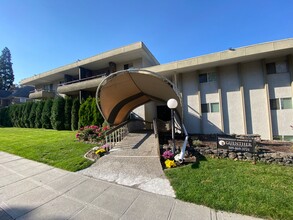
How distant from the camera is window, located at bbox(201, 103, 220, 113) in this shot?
1389cm

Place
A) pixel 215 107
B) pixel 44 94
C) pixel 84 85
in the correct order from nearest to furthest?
pixel 215 107
pixel 84 85
pixel 44 94

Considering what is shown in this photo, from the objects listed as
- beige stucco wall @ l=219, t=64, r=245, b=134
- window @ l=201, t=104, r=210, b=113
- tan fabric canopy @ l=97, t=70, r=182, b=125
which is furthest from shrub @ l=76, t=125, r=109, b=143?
beige stucco wall @ l=219, t=64, r=245, b=134

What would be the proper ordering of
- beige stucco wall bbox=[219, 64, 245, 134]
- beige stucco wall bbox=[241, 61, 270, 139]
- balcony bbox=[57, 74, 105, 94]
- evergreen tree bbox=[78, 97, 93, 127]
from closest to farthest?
1. beige stucco wall bbox=[241, 61, 270, 139]
2. beige stucco wall bbox=[219, 64, 245, 134]
3. evergreen tree bbox=[78, 97, 93, 127]
4. balcony bbox=[57, 74, 105, 94]

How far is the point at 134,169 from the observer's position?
627 cm

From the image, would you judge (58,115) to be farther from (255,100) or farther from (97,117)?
(255,100)

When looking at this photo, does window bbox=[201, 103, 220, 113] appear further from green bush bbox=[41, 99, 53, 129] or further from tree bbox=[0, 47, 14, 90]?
tree bbox=[0, 47, 14, 90]

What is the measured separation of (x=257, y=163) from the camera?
6641 millimetres

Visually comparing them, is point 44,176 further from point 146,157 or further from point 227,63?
point 227,63

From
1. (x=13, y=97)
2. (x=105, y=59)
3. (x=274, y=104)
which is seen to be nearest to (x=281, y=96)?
(x=274, y=104)

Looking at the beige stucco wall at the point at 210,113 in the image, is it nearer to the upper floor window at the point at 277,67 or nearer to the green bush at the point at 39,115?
the upper floor window at the point at 277,67

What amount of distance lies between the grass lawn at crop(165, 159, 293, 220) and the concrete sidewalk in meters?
0.37

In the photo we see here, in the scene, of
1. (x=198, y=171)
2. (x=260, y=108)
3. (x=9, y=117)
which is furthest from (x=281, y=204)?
(x=9, y=117)

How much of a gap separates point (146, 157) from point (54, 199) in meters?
4.02

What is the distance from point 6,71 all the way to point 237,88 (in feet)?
235
